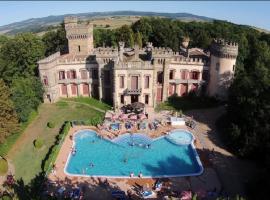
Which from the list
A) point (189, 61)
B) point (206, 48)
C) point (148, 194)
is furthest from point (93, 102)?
point (206, 48)

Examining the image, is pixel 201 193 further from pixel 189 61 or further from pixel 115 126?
pixel 189 61

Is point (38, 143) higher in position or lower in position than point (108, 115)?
lower

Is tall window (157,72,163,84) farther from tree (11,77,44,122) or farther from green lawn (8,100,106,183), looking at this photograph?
tree (11,77,44,122)

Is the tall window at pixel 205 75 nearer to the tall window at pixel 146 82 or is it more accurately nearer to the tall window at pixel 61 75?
the tall window at pixel 146 82

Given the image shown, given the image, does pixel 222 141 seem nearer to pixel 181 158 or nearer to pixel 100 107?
pixel 181 158

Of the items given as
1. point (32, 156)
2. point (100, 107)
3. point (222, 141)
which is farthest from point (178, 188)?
point (100, 107)

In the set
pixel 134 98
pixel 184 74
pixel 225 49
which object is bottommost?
Result: pixel 134 98
